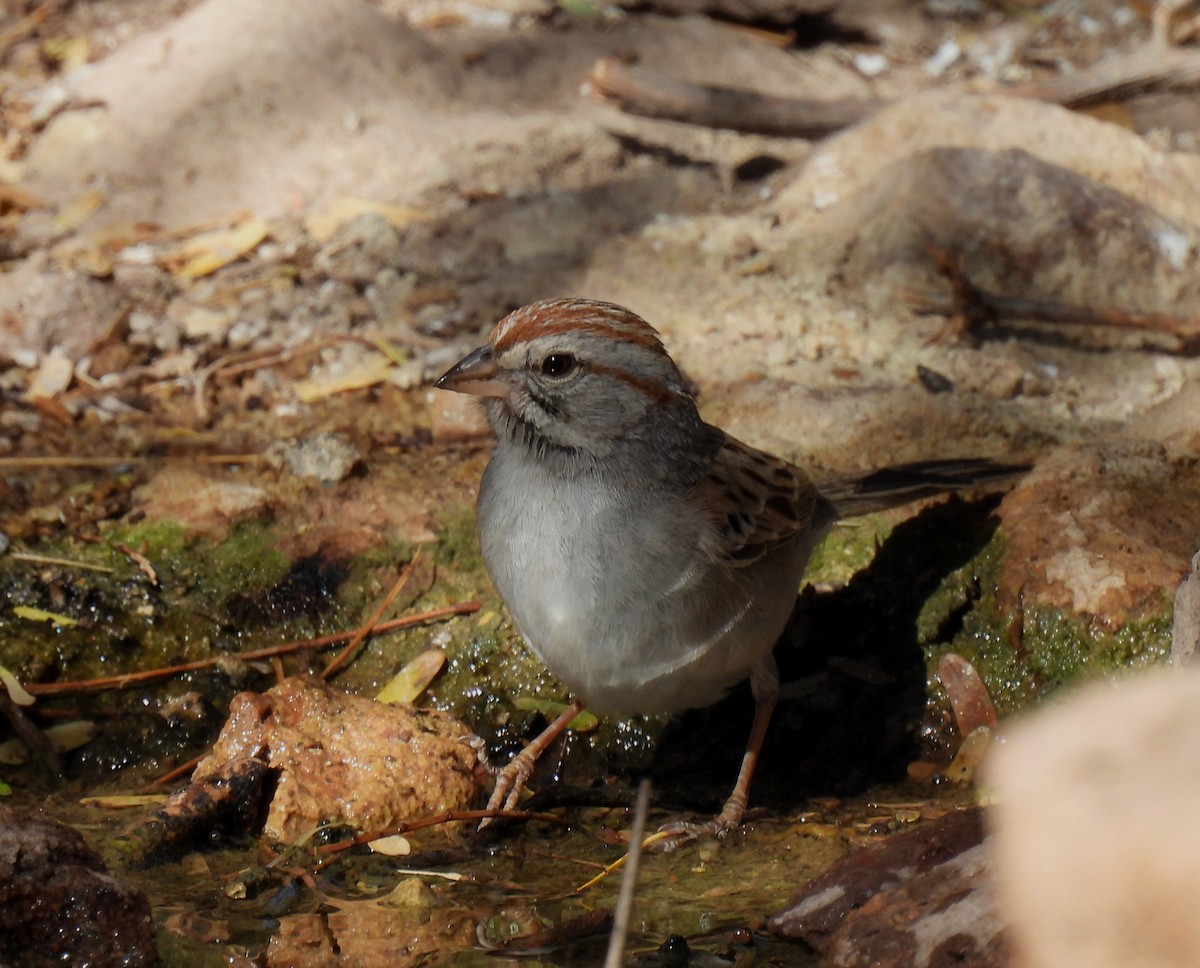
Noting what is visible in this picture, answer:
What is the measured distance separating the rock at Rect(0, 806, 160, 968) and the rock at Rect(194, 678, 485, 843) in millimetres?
743

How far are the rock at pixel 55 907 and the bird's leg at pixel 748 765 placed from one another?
1426 millimetres

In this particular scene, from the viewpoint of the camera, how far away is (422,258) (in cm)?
651

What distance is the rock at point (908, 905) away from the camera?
108 inches

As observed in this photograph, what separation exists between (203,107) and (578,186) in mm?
1844

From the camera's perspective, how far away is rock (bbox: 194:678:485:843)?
3.83 m

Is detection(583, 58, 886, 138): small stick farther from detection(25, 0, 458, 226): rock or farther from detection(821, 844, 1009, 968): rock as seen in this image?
detection(821, 844, 1009, 968): rock

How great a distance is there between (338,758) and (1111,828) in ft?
8.41

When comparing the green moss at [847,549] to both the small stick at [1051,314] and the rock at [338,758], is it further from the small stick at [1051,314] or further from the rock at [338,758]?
the rock at [338,758]

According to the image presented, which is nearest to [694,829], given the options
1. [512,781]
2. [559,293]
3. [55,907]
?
[512,781]

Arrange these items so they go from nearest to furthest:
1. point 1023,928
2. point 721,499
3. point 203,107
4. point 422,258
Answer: point 1023,928
point 721,499
point 422,258
point 203,107

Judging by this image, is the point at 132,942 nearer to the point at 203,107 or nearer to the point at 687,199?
the point at 687,199

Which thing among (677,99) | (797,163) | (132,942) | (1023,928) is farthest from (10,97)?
(1023,928)

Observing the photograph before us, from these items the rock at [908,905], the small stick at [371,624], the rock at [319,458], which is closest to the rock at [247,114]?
the rock at [319,458]

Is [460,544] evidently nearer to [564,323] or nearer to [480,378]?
[480,378]
